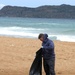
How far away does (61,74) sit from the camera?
36.2ft

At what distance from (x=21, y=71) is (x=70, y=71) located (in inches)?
60.9

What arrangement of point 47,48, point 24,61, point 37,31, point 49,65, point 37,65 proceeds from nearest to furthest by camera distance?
point 47,48 < point 49,65 < point 37,65 < point 24,61 < point 37,31

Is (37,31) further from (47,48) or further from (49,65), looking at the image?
(47,48)

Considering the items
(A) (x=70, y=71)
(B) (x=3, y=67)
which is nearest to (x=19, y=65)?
(B) (x=3, y=67)

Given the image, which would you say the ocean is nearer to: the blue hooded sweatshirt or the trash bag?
the trash bag

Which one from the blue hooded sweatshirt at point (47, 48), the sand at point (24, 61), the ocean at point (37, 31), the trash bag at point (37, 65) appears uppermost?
the blue hooded sweatshirt at point (47, 48)

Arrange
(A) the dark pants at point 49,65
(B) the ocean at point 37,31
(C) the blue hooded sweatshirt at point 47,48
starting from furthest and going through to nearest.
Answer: (B) the ocean at point 37,31 → (A) the dark pants at point 49,65 → (C) the blue hooded sweatshirt at point 47,48

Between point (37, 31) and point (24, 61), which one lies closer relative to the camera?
point (24, 61)

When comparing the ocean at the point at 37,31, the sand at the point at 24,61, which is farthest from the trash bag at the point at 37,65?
the ocean at the point at 37,31

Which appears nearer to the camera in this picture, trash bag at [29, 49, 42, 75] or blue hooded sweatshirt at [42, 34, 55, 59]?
blue hooded sweatshirt at [42, 34, 55, 59]

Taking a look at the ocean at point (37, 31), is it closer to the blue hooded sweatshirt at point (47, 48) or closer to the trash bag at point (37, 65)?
the trash bag at point (37, 65)

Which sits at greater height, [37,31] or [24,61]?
[24,61]

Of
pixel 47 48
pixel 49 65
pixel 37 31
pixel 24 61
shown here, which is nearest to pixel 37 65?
pixel 49 65

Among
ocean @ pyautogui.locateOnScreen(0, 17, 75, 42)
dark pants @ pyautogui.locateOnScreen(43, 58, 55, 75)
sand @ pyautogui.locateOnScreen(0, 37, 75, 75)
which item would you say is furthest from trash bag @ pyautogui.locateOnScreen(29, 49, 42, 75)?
ocean @ pyautogui.locateOnScreen(0, 17, 75, 42)
